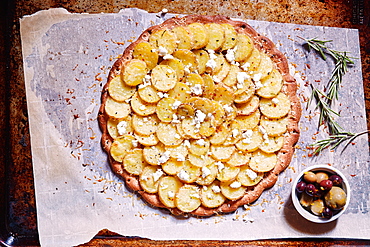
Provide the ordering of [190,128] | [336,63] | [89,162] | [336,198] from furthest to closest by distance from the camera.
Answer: [336,63], [89,162], [190,128], [336,198]

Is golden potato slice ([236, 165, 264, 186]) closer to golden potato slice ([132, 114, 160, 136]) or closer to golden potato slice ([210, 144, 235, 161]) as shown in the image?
golden potato slice ([210, 144, 235, 161])

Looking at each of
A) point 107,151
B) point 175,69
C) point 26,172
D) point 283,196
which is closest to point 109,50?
point 175,69

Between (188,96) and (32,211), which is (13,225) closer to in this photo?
(32,211)

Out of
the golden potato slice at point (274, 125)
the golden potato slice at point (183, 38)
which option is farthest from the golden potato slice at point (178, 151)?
the golden potato slice at point (183, 38)

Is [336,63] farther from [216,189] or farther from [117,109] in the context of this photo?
[117,109]

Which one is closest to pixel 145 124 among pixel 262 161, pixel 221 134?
pixel 221 134

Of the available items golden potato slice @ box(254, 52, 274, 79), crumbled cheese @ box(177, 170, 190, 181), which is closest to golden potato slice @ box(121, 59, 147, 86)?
crumbled cheese @ box(177, 170, 190, 181)
